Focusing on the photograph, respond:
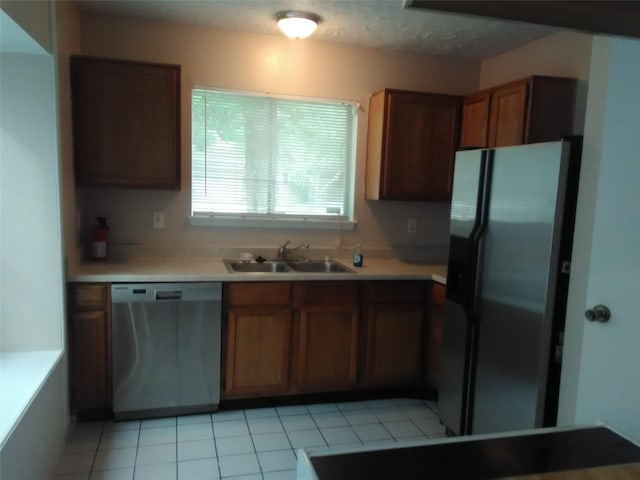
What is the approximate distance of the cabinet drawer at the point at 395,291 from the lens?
304 centimetres

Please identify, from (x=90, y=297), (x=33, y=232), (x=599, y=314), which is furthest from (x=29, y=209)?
(x=599, y=314)

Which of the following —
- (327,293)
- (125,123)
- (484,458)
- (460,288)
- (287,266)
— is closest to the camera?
(484,458)

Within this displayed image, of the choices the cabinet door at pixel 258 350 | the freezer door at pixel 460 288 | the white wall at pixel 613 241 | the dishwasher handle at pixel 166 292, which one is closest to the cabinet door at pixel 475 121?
the freezer door at pixel 460 288

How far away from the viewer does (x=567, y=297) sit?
195 cm

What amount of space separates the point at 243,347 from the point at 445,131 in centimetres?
198

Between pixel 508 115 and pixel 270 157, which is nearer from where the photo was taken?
pixel 508 115

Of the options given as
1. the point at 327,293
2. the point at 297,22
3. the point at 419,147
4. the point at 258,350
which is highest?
the point at 297,22

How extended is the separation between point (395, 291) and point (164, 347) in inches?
56.8

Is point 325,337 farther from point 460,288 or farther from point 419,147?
point 419,147

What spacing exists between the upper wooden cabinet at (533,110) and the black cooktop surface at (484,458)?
2.01m

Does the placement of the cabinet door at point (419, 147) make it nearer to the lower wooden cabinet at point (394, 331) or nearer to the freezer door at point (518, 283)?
the lower wooden cabinet at point (394, 331)

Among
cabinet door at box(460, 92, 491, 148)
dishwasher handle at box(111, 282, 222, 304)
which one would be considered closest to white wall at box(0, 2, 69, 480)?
dishwasher handle at box(111, 282, 222, 304)

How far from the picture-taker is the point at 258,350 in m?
2.89

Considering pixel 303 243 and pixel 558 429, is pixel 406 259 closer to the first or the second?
pixel 303 243
